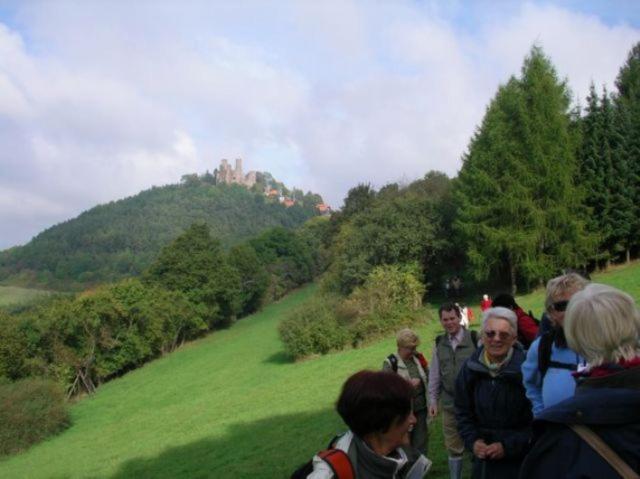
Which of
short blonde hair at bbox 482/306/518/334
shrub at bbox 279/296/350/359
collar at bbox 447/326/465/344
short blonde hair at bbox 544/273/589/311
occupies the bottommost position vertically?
shrub at bbox 279/296/350/359

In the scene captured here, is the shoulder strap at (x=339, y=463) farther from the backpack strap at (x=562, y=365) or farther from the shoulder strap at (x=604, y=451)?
the backpack strap at (x=562, y=365)

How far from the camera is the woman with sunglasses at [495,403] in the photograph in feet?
13.3

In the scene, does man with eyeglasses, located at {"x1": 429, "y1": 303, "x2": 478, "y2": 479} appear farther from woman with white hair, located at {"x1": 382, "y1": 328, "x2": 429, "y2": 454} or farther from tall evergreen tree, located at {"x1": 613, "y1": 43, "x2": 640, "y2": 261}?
tall evergreen tree, located at {"x1": 613, "y1": 43, "x2": 640, "y2": 261}

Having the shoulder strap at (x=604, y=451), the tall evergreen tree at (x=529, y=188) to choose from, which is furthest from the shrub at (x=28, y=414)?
the shoulder strap at (x=604, y=451)

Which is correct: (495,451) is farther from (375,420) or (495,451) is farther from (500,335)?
(375,420)

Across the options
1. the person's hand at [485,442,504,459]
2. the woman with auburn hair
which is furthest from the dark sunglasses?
the woman with auburn hair

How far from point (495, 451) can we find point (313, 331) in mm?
25076

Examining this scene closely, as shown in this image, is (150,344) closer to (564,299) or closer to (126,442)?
(126,442)

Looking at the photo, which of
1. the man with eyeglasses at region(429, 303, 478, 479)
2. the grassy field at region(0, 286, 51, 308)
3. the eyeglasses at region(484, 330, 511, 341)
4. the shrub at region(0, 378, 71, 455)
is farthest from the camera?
the grassy field at region(0, 286, 51, 308)

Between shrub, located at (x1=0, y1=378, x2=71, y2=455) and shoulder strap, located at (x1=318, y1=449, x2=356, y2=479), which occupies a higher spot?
shoulder strap, located at (x1=318, y1=449, x2=356, y2=479)

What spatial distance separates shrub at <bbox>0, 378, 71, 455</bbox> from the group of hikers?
26.1 m

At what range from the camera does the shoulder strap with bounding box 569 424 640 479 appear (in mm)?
2062

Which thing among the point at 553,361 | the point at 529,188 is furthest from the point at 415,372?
the point at 529,188

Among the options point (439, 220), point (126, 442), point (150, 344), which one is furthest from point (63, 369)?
point (439, 220)
